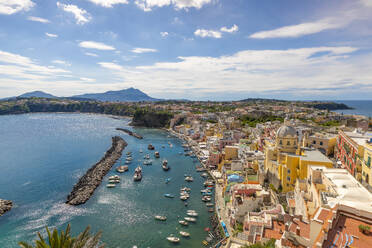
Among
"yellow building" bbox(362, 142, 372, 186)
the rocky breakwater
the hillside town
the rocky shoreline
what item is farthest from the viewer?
the rocky breakwater

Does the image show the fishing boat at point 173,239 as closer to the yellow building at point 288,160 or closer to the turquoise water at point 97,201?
the turquoise water at point 97,201

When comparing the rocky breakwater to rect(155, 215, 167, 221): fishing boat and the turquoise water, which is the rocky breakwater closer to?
the turquoise water

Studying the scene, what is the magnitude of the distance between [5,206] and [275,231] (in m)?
31.0

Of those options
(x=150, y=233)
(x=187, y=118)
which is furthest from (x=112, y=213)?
(x=187, y=118)

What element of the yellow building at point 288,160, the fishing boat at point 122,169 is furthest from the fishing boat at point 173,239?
the fishing boat at point 122,169

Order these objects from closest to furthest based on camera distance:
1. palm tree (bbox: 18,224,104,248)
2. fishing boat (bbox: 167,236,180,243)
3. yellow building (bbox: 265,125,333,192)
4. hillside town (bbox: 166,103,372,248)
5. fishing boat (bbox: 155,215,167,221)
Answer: palm tree (bbox: 18,224,104,248) < hillside town (bbox: 166,103,372,248) < yellow building (bbox: 265,125,333,192) < fishing boat (bbox: 167,236,180,243) < fishing boat (bbox: 155,215,167,221)

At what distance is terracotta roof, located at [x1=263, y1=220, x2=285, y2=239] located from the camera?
1503 centimetres

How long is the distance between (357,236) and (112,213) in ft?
80.0

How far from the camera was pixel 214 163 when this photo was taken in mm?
41594

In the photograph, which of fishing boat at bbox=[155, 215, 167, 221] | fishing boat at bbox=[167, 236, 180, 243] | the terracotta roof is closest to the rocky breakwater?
fishing boat at bbox=[155, 215, 167, 221]

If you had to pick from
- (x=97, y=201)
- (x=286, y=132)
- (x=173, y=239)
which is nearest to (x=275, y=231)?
(x=173, y=239)

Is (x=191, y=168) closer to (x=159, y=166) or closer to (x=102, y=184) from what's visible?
(x=159, y=166)

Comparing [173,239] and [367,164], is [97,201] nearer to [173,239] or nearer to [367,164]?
[173,239]

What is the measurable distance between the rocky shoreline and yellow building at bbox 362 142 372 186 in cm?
3738
